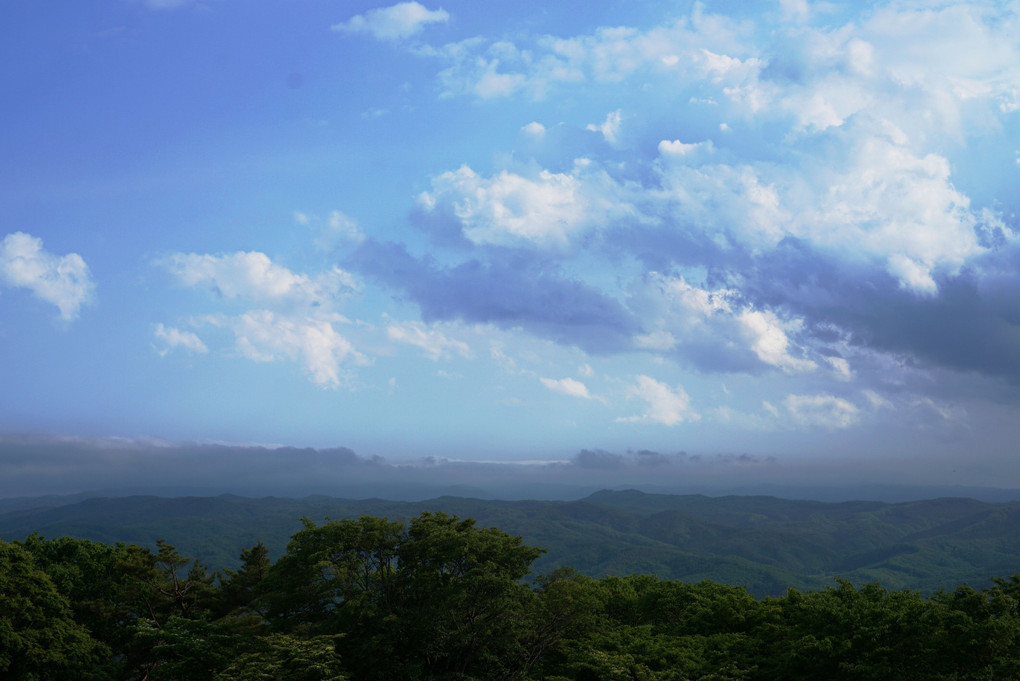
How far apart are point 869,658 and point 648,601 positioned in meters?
20.6

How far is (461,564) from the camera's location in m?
38.6

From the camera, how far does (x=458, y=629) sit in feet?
118

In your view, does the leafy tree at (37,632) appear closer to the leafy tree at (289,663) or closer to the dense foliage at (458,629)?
the dense foliage at (458,629)

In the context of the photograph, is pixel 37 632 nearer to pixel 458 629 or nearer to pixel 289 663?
pixel 289 663

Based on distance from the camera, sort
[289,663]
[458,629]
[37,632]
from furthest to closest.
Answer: [37,632] < [458,629] < [289,663]

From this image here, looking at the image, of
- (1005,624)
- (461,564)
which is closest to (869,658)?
(1005,624)

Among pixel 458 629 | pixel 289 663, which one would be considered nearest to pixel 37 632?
pixel 289 663

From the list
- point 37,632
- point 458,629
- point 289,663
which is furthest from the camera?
point 37,632

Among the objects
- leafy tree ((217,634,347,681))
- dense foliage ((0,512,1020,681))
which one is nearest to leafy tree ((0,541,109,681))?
dense foliage ((0,512,1020,681))

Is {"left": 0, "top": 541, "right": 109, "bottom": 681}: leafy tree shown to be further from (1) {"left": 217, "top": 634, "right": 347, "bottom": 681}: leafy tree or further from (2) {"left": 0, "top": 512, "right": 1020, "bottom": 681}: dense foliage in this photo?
(1) {"left": 217, "top": 634, "right": 347, "bottom": 681}: leafy tree

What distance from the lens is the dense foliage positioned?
103ft

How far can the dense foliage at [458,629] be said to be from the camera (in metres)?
31.5

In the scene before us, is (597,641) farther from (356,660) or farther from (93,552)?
(93,552)

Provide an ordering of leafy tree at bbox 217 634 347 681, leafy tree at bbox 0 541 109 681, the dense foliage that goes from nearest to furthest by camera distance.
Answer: leafy tree at bbox 217 634 347 681 → the dense foliage → leafy tree at bbox 0 541 109 681
